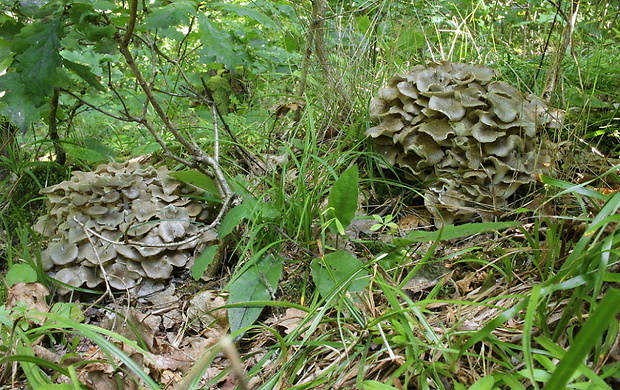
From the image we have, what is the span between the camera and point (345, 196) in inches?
86.8

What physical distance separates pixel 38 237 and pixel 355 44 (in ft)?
8.37

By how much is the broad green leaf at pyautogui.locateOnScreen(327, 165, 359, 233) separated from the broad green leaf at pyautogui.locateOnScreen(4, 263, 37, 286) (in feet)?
5.28

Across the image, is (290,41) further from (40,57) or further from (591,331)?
(591,331)

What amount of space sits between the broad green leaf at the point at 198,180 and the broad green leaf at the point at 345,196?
0.83m

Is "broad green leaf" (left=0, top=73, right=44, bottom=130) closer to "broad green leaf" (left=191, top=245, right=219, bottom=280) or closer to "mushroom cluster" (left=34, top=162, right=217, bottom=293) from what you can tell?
"mushroom cluster" (left=34, top=162, right=217, bottom=293)

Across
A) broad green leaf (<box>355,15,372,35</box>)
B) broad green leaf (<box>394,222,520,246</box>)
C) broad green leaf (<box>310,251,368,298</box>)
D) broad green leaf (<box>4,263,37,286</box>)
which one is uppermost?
broad green leaf (<box>355,15,372,35</box>)

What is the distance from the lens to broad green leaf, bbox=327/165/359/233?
220 cm

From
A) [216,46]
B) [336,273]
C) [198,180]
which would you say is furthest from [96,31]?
[336,273]

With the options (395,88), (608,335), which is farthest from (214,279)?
(608,335)

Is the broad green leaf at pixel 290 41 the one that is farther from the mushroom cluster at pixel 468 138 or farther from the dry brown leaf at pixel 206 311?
the dry brown leaf at pixel 206 311

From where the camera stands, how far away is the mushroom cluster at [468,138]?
258 centimetres

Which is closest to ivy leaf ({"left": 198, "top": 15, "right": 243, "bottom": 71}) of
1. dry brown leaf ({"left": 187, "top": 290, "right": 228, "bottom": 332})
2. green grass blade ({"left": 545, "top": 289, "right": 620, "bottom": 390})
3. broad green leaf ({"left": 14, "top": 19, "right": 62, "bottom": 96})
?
broad green leaf ({"left": 14, "top": 19, "right": 62, "bottom": 96})

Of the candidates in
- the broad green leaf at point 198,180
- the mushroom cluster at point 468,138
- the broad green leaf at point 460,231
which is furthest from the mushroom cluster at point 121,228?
the mushroom cluster at point 468,138

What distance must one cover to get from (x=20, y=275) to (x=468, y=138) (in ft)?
8.41
